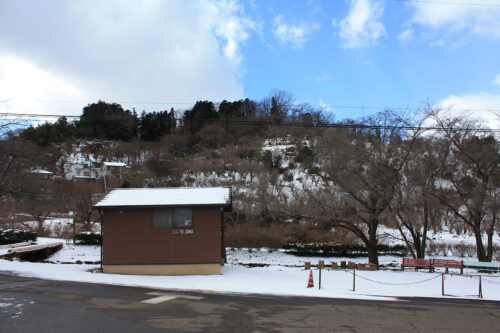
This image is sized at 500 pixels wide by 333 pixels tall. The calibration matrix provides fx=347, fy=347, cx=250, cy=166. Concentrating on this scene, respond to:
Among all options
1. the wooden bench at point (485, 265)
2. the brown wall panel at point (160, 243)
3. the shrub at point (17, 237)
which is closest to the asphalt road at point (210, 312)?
the brown wall panel at point (160, 243)

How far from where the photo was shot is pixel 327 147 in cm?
2250

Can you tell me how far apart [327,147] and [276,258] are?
11.7 meters

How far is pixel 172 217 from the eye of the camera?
1596cm

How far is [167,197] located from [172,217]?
125 cm

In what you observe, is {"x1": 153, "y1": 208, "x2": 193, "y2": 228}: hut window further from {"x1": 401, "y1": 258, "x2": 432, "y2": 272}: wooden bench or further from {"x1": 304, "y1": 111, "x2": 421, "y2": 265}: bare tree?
{"x1": 401, "y1": 258, "x2": 432, "y2": 272}: wooden bench

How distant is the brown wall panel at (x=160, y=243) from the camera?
15781mm

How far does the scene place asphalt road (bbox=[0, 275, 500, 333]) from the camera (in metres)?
7.11

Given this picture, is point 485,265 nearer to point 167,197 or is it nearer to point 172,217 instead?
point 172,217

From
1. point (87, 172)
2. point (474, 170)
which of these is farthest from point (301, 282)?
point (87, 172)

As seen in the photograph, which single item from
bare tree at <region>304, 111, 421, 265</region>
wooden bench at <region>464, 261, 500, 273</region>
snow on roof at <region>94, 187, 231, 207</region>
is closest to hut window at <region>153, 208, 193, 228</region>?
snow on roof at <region>94, 187, 231, 207</region>

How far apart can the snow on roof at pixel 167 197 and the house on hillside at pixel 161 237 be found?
1.9 inches

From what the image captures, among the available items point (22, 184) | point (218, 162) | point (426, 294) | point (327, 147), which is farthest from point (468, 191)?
point (218, 162)

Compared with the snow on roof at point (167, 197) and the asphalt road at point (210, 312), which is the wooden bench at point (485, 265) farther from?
the snow on roof at point (167, 197)

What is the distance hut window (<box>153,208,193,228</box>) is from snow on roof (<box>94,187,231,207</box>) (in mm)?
418
